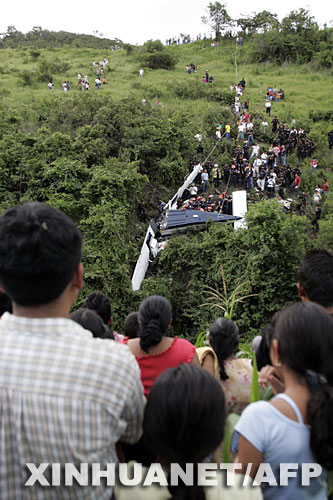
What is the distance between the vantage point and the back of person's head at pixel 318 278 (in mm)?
2631

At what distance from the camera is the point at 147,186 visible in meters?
15.0

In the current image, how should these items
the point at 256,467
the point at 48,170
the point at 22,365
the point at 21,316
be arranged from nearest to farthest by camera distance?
the point at 22,365 → the point at 21,316 → the point at 256,467 → the point at 48,170

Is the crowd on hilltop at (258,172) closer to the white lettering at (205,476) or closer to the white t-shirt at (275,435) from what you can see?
the white t-shirt at (275,435)

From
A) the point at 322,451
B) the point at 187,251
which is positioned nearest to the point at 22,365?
the point at 322,451

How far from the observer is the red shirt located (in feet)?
8.02

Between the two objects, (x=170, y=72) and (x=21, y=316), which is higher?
(x=170, y=72)

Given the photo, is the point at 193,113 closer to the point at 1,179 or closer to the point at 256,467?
the point at 1,179

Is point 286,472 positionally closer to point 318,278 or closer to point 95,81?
point 318,278

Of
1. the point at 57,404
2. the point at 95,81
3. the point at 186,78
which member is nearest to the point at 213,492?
the point at 57,404

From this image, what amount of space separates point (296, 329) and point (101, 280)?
9439 millimetres

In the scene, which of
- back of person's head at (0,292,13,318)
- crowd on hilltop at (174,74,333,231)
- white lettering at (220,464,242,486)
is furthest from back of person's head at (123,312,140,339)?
crowd on hilltop at (174,74,333,231)

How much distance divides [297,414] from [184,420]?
1.53 ft

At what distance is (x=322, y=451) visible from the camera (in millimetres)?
1497

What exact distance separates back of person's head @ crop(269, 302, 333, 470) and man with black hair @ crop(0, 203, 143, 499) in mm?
652
